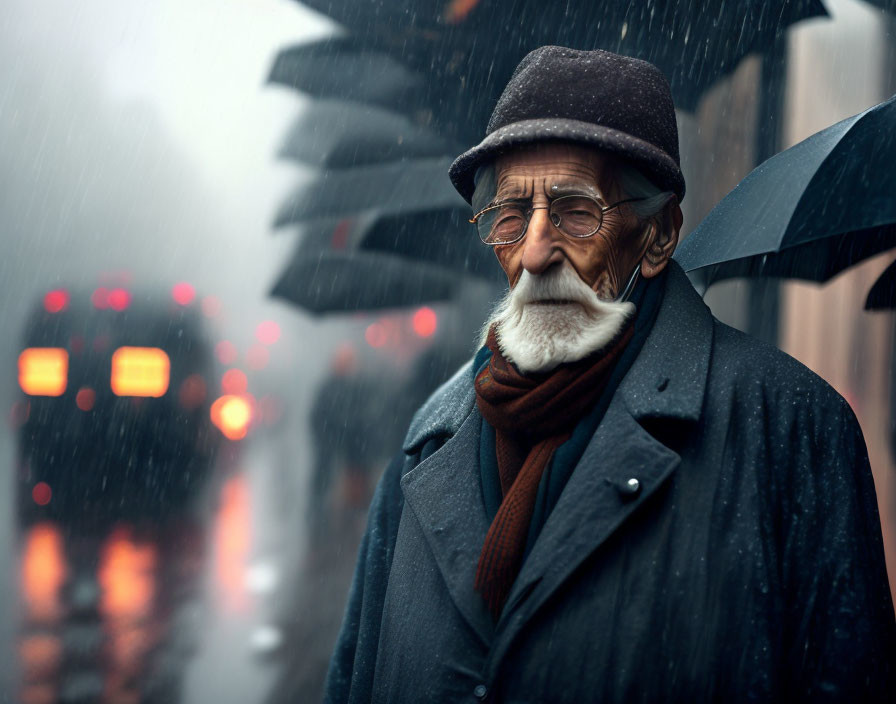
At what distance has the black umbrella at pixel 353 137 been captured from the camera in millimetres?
8125

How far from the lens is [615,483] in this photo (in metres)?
1.67

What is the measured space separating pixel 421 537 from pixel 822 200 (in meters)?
1.22

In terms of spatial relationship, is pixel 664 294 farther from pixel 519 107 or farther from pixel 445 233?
pixel 445 233

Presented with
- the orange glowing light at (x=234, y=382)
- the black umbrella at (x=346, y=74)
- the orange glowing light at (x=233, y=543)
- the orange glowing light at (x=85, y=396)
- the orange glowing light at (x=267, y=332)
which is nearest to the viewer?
the orange glowing light at (x=233, y=543)

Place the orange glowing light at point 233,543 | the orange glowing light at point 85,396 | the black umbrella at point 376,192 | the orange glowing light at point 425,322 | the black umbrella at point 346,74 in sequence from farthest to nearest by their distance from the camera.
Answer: the orange glowing light at point 425,322 < the orange glowing light at point 85,396 < the black umbrella at point 346,74 < the black umbrella at point 376,192 < the orange glowing light at point 233,543

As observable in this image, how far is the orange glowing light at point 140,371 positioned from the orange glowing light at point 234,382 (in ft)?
2.95

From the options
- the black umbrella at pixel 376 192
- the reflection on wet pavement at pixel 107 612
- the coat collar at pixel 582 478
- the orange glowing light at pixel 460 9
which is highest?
the orange glowing light at pixel 460 9

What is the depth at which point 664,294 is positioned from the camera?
1953 millimetres

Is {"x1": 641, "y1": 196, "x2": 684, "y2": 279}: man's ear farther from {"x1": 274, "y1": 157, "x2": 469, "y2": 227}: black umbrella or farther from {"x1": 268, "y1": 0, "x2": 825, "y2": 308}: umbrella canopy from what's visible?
{"x1": 274, "y1": 157, "x2": 469, "y2": 227}: black umbrella

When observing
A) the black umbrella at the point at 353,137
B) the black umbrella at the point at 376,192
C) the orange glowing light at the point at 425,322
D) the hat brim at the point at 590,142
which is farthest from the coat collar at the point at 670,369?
the orange glowing light at the point at 425,322

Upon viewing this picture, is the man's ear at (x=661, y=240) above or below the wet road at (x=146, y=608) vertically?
above

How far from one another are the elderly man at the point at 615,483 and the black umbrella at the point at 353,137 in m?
5.95

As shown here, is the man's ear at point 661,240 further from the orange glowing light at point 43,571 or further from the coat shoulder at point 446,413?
the orange glowing light at point 43,571

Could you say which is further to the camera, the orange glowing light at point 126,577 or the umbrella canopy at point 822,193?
the orange glowing light at point 126,577
